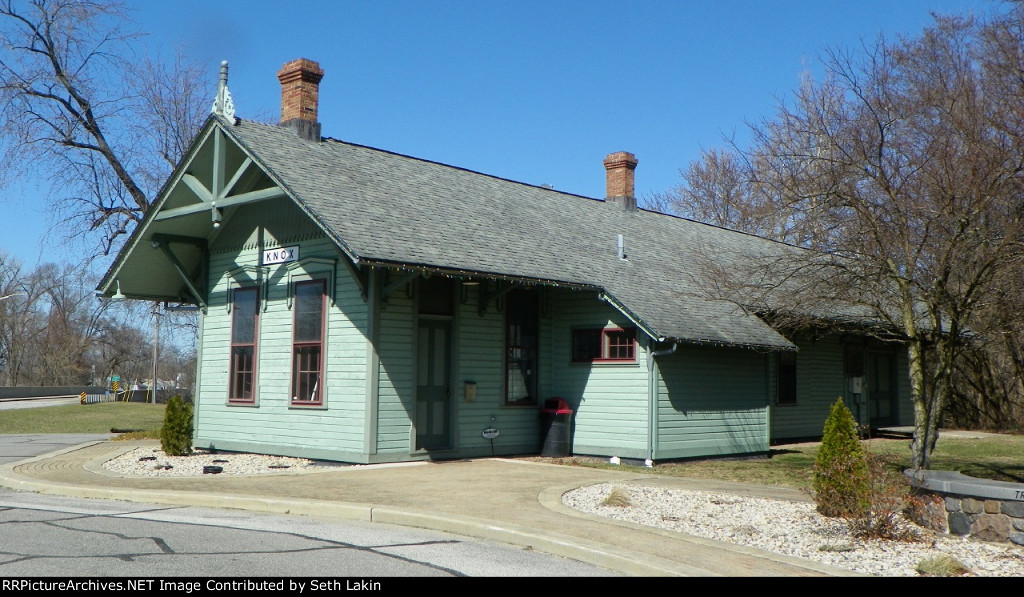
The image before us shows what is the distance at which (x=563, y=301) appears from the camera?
17.5 m

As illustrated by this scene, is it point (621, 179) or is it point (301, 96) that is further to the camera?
point (621, 179)

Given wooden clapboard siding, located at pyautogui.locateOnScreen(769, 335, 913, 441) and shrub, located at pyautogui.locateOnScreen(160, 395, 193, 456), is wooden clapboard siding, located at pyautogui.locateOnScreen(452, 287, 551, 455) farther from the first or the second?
wooden clapboard siding, located at pyautogui.locateOnScreen(769, 335, 913, 441)

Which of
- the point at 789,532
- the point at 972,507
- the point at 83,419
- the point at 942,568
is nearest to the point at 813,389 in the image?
the point at 972,507

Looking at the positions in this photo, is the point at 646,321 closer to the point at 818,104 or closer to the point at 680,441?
the point at 680,441

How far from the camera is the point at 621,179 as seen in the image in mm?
24156

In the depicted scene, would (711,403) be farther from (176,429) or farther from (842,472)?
(176,429)

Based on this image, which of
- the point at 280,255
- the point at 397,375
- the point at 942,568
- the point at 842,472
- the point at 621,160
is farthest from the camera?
the point at 621,160

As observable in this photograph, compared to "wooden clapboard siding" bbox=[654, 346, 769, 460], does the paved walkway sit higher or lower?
lower

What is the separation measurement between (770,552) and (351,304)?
342 inches

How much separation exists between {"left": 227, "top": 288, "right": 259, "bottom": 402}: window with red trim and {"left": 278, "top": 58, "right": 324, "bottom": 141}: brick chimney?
3.19m

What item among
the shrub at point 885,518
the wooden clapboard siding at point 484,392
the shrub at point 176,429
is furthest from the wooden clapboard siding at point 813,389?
the shrub at point 176,429

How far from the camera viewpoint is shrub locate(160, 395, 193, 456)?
1634cm

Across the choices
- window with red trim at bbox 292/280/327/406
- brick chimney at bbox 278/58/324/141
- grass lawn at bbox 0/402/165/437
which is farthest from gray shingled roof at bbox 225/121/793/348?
grass lawn at bbox 0/402/165/437

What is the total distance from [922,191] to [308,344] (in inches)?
379
